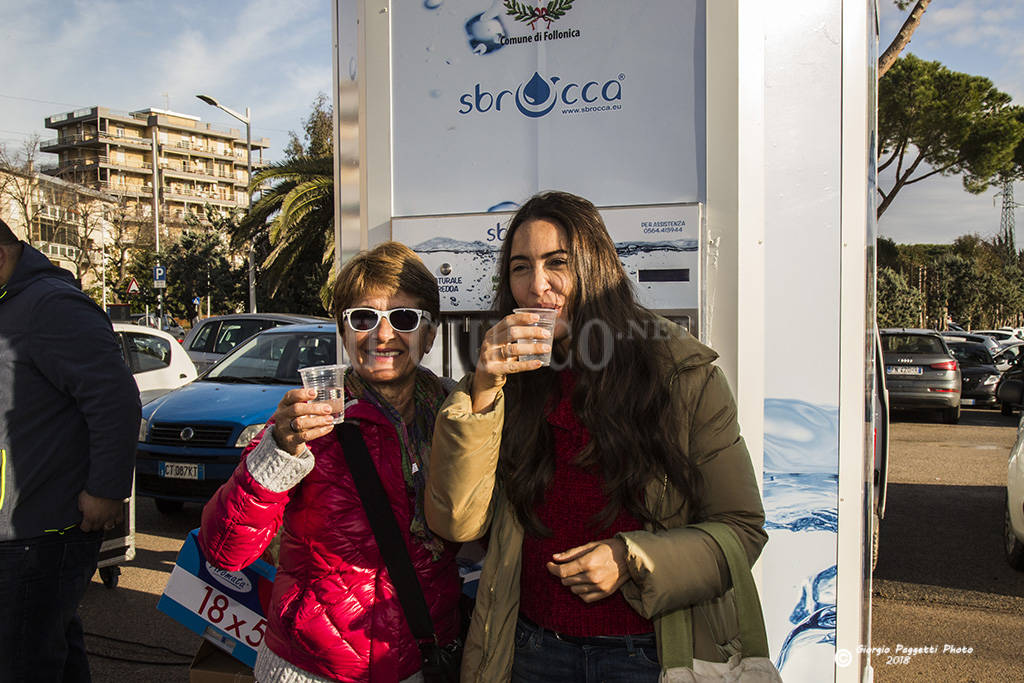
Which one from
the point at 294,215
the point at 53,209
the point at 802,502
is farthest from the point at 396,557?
the point at 53,209

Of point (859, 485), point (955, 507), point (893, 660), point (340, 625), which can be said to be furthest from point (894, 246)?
point (340, 625)

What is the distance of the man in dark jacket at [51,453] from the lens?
2.39 m

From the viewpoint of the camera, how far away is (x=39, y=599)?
2.41 meters

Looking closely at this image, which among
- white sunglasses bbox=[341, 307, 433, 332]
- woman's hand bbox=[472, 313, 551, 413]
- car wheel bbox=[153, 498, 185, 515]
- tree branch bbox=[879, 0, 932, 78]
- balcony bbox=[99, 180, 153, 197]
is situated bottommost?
car wheel bbox=[153, 498, 185, 515]

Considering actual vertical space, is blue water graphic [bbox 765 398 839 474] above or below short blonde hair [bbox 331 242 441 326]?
below

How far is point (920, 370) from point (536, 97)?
1284cm

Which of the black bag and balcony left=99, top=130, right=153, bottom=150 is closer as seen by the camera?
the black bag

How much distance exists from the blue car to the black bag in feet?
14.5

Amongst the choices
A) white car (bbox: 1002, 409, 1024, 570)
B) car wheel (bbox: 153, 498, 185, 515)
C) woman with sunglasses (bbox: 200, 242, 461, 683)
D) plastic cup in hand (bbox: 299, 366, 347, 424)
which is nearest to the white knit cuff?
woman with sunglasses (bbox: 200, 242, 461, 683)

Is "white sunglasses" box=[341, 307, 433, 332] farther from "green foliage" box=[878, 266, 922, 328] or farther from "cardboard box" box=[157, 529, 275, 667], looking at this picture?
"green foliage" box=[878, 266, 922, 328]

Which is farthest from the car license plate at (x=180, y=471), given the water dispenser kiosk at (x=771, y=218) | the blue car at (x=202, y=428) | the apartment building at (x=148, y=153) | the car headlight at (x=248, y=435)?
the apartment building at (x=148, y=153)

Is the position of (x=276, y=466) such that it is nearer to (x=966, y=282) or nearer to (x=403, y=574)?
(x=403, y=574)

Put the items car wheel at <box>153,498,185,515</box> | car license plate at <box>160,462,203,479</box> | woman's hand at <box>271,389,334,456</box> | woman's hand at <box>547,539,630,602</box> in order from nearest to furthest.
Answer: woman's hand at <box>547,539,630,602</box> → woman's hand at <box>271,389,334,456</box> → car license plate at <box>160,462,203,479</box> → car wheel at <box>153,498,185,515</box>

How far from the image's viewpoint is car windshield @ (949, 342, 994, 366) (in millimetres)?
15859
